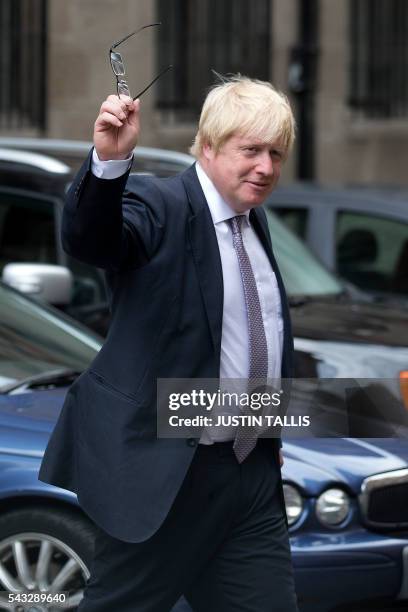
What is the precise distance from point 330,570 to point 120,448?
1540mm

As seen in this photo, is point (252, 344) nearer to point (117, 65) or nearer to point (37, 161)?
point (117, 65)

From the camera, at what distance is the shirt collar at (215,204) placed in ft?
12.4

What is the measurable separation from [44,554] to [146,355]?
136 centimetres

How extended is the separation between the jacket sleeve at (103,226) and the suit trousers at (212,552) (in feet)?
1.66

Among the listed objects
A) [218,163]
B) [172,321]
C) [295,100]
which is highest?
[218,163]

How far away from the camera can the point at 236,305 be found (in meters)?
3.72

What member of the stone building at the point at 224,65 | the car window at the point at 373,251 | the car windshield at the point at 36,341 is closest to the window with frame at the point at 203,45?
the stone building at the point at 224,65

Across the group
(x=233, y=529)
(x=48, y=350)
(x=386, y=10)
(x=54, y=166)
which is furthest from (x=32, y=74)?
(x=233, y=529)

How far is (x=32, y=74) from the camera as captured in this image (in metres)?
16.3

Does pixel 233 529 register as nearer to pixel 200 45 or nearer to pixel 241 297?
pixel 241 297

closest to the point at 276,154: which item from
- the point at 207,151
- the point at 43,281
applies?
the point at 207,151

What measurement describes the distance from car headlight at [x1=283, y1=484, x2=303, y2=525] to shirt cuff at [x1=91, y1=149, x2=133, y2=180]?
188cm

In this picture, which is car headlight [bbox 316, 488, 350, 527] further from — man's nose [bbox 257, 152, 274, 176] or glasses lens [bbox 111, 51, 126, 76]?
glasses lens [bbox 111, 51, 126, 76]

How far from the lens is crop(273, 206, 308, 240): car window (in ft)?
31.7
